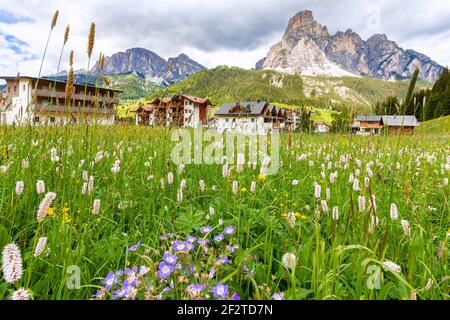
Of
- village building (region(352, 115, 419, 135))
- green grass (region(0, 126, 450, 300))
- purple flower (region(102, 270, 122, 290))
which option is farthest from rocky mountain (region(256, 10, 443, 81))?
purple flower (region(102, 270, 122, 290))

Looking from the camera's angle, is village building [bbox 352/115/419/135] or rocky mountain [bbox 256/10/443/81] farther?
rocky mountain [bbox 256/10/443/81]

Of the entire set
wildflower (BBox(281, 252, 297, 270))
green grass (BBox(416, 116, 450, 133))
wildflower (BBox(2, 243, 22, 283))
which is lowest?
wildflower (BBox(281, 252, 297, 270))

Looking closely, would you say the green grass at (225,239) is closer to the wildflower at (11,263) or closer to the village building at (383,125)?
the wildflower at (11,263)

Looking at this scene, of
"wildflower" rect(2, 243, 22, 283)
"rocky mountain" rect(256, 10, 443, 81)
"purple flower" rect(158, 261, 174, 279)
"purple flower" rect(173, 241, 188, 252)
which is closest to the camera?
"wildflower" rect(2, 243, 22, 283)

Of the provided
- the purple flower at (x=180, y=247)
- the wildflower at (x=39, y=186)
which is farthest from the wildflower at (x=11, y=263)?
the wildflower at (x=39, y=186)

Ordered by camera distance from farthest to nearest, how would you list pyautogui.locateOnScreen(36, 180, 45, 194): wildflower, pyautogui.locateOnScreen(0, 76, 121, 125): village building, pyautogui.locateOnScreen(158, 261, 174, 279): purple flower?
pyautogui.locateOnScreen(0, 76, 121, 125): village building → pyautogui.locateOnScreen(36, 180, 45, 194): wildflower → pyautogui.locateOnScreen(158, 261, 174, 279): purple flower

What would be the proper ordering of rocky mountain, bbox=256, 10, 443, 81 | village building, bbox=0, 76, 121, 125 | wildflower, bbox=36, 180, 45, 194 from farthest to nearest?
rocky mountain, bbox=256, 10, 443, 81 < village building, bbox=0, 76, 121, 125 < wildflower, bbox=36, 180, 45, 194

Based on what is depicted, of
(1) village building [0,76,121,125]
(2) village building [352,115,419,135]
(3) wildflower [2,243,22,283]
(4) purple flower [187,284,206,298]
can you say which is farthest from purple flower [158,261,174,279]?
(2) village building [352,115,419,135]

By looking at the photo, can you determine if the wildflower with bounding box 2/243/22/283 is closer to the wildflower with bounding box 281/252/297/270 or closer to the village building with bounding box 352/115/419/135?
the wildflower with bounding box 281/252/297/270

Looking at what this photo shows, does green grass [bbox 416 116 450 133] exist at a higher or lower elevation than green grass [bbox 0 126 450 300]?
higher

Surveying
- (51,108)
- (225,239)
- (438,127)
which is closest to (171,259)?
(225,239)

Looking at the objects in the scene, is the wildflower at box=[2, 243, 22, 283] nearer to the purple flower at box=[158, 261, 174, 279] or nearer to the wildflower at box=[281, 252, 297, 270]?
the purple flower at box=[158, 261, 174, 279]

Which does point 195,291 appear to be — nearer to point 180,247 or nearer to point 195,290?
point 195,290
